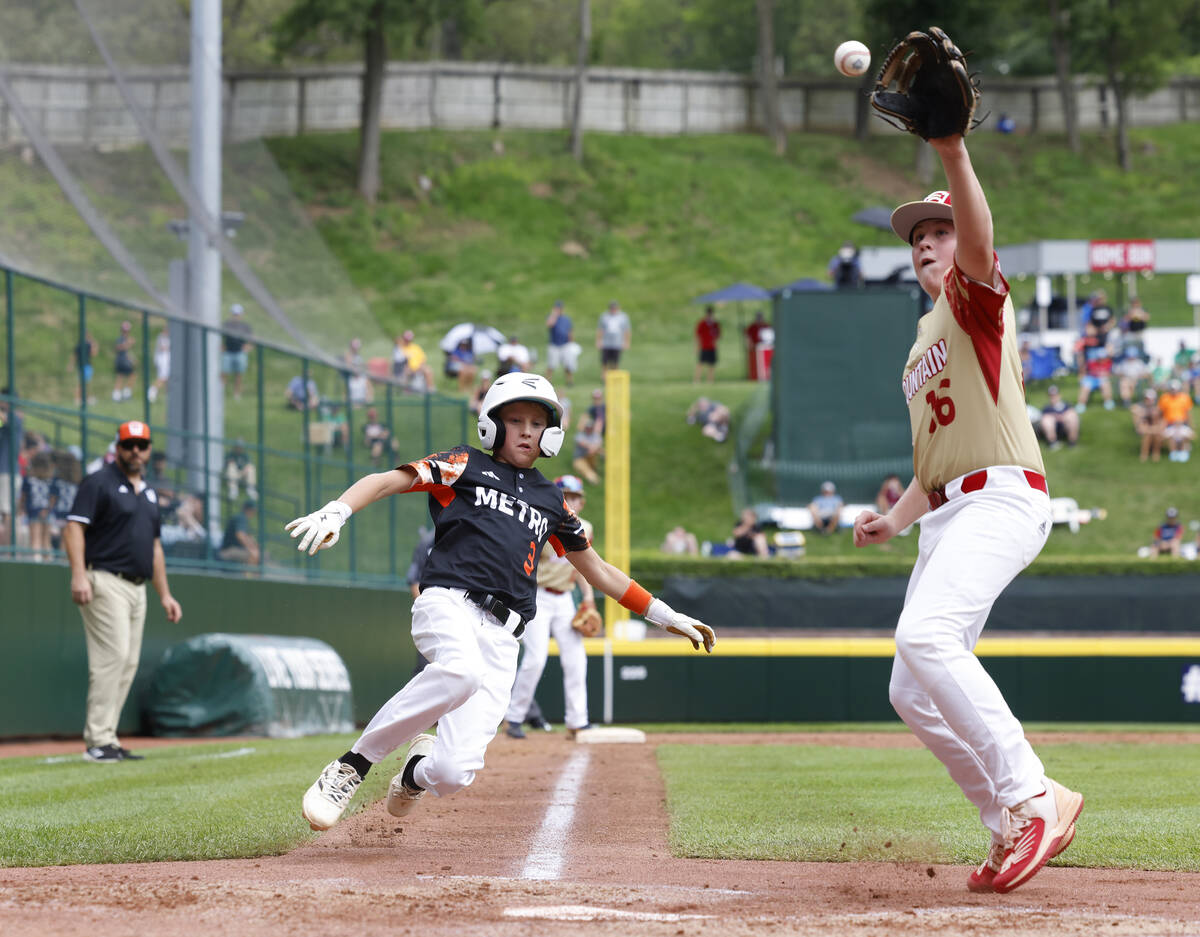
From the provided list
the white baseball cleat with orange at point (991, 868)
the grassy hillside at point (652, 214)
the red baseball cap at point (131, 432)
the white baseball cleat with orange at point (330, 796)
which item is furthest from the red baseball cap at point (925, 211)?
the grassy hillside at point (652, 214)

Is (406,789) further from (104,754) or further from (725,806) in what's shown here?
(104,754)

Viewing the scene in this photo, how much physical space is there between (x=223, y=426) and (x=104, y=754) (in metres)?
7.02

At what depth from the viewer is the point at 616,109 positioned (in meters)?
61.0

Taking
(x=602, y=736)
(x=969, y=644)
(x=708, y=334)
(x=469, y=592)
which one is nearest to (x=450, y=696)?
(x=469, y=592)

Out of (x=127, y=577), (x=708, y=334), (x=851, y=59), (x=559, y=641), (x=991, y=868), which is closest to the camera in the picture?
(x=991, y=868)

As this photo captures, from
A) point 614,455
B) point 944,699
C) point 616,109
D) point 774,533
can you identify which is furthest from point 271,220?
point 616,109

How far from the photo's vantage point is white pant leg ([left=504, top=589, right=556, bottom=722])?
13344 mm

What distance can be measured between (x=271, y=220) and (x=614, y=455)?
6.12 metres

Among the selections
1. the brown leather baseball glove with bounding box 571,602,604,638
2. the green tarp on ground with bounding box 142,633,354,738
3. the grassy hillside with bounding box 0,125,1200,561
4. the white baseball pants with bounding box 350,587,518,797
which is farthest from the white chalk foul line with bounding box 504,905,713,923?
the grassy hillside with bounding box 0,125,1200,561

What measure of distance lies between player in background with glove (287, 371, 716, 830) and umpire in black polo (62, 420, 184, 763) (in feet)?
17.2

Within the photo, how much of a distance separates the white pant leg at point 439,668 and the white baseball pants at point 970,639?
1620 mm

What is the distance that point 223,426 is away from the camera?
17281 mm

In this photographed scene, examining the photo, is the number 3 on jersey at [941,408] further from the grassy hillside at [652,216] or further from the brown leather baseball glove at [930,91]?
the grassy hillside at [652,216]

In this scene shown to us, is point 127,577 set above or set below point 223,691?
above
